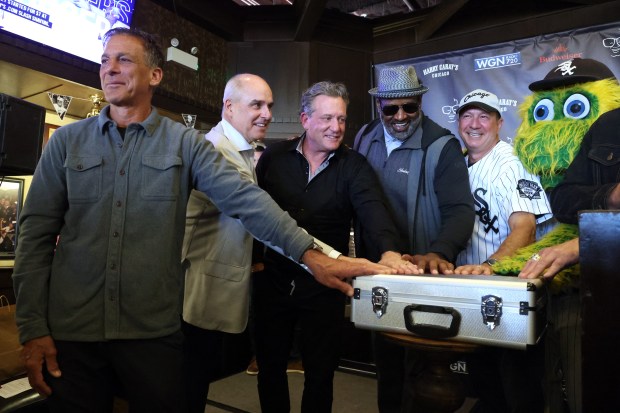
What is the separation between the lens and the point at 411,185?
2105 mm

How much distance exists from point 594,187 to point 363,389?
8.27 ft

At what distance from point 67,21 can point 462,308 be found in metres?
3.52

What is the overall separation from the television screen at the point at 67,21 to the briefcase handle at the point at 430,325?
10.7 ft

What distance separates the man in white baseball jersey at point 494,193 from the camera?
204 centimetres

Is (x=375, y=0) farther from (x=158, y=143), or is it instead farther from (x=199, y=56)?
(x=158, y=143)

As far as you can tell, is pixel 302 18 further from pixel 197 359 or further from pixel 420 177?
pixel 197 359

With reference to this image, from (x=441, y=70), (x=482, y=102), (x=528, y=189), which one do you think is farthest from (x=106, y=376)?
(x=441, y=70)

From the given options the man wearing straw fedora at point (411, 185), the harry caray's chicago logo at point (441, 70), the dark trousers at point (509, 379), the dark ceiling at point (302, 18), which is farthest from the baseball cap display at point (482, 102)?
the dark ceiling at point (302, 18)

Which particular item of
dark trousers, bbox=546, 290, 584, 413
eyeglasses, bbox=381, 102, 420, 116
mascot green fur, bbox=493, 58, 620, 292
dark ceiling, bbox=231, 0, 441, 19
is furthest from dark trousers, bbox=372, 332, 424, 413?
dark ceiling, bbox=231, 0, 441, 19

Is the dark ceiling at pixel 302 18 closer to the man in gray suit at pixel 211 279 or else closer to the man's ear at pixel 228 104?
the man's ear at pixel 228 104

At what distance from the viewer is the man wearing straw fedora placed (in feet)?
6.51

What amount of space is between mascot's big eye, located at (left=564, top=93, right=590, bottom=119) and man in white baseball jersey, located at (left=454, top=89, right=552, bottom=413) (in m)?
0.29

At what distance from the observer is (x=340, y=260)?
154cm

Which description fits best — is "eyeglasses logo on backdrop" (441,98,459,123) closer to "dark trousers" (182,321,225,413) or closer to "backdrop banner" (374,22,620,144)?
"backdrop banner" (374,22,620,144)
